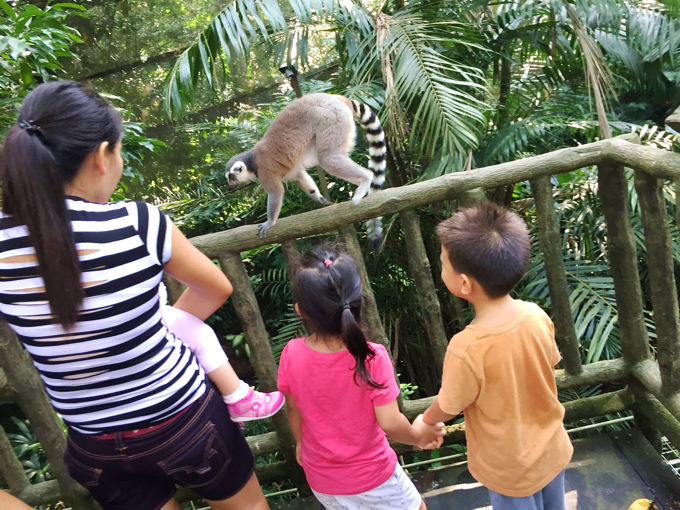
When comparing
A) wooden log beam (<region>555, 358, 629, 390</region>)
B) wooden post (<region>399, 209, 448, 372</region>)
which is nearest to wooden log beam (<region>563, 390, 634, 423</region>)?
wooden log beam (<region>555, 358, 629, 390</region>)

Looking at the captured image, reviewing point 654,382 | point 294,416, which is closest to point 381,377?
point 294,416

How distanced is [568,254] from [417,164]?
3.76ft

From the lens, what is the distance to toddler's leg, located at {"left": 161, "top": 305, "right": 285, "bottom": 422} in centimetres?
130

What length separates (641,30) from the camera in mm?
3207

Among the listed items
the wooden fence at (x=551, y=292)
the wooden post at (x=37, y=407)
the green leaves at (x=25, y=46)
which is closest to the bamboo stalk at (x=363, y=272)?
the wooden fence at (x=551, y=292)

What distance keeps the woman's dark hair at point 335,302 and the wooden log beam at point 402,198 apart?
41 cm

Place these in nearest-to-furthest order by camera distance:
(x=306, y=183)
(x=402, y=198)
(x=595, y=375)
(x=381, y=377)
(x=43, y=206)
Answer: (x=43, y=206) < (x=381, y=377) < (x=402, y=198) < (x=595, y=375) < (x=306, y=183)

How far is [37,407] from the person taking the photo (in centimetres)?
171

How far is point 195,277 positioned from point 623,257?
1516 mm

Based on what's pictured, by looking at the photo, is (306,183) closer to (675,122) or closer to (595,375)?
(595,375)

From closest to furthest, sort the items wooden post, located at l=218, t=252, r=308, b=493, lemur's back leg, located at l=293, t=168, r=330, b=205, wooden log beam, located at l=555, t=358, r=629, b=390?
1. wooden post, located at l=218, t=252, r=308, b=493
2. wooden log beam, located at l=555, t=358, r=629, b=390
3. lemur's back leg, located at l=293, t=168, r=330, b=205

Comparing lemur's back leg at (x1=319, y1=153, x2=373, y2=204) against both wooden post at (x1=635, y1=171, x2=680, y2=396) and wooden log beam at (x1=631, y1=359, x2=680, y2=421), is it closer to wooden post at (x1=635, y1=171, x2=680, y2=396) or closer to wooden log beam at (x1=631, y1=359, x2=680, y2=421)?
wooden post at (x1=635, y1=171, x2=680, y2=396)

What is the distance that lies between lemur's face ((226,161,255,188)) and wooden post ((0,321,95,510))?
139 centimetres

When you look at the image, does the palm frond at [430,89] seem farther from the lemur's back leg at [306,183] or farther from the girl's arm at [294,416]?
the girl's arm at [294,416]
